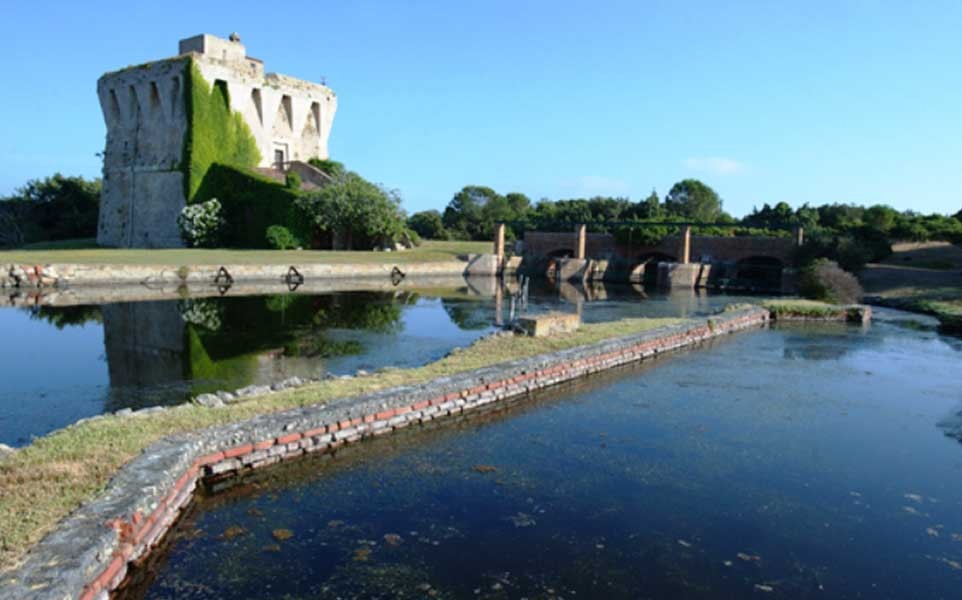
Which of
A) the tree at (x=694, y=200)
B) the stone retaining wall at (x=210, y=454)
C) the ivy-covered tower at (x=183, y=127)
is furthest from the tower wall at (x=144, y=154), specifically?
the tree at (x=694, y=200)

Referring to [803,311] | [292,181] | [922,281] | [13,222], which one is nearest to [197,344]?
[803,311]

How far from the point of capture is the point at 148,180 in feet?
170

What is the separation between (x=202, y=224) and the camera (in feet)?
155

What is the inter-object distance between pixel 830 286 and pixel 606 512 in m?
31.1

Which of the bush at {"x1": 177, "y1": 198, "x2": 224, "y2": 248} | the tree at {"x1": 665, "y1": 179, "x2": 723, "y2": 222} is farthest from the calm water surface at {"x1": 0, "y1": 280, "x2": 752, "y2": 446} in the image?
the tree at {"x1": 665, "y1": 179, "x2": 723, "y2": 222}

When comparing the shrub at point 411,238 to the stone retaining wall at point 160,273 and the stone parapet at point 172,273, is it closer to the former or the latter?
the stone parapet at point 172,273

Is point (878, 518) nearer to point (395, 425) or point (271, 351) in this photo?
point (395, 425)

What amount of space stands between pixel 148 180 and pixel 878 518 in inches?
2124

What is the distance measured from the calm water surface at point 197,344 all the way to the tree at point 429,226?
47.5 metres

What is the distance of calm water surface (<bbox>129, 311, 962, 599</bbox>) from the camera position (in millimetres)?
6555

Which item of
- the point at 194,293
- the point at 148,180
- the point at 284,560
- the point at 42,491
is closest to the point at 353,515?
the point at 284,560

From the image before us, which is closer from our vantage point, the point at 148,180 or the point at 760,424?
the point at 760,424

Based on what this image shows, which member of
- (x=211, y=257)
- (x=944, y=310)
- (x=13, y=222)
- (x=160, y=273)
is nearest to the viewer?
(x=944, y=310)

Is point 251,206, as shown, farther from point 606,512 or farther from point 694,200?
point 694,200
